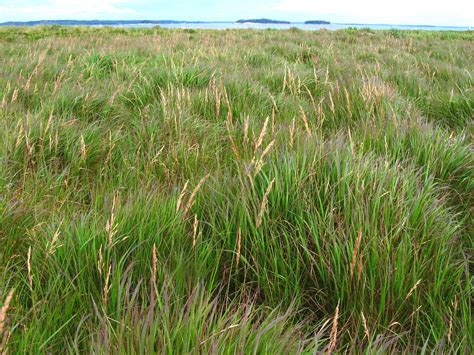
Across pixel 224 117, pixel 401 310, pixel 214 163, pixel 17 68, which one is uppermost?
pixel 17 68

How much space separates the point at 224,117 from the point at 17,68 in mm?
3610

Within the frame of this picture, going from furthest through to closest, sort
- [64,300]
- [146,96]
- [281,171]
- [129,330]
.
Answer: [146,96], [281,171], [64,300], [129,330]

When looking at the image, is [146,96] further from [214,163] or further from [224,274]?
[224,274]

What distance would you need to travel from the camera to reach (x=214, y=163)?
2.34m

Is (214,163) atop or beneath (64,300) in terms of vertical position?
atop

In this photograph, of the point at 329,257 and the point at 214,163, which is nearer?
the point at 329,257

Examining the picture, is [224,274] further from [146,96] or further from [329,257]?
[146,96]

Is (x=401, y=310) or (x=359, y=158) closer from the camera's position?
(x=401, y=310)

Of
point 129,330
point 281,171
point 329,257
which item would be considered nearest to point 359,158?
point 281,171

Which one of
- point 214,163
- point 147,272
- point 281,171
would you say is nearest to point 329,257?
point 281,171

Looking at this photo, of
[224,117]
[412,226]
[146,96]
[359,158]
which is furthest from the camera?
[146,96]

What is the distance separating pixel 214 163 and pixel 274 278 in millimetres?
1131

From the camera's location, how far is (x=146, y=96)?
12.9 ft

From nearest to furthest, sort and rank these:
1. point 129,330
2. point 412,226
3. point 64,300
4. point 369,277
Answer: point 129,330 → point 64,300 → point 369,277 → point 412,226
